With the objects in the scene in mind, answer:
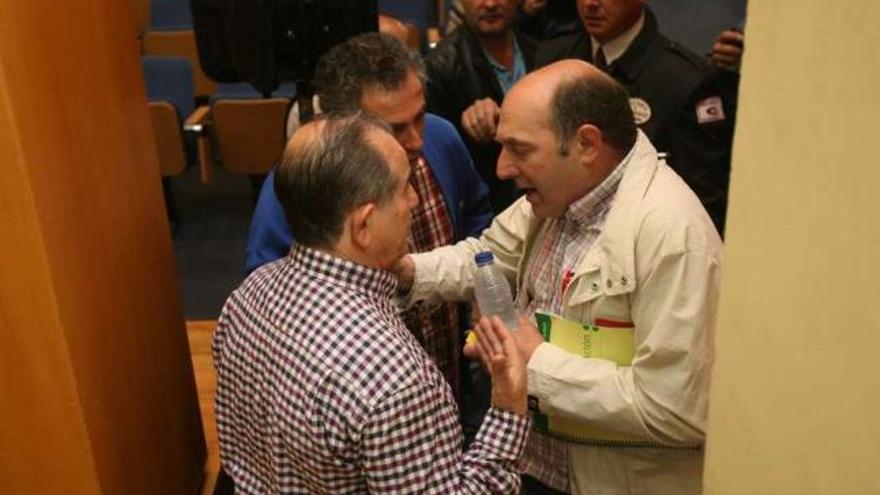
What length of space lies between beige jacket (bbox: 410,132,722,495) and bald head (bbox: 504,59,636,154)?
0.06 m

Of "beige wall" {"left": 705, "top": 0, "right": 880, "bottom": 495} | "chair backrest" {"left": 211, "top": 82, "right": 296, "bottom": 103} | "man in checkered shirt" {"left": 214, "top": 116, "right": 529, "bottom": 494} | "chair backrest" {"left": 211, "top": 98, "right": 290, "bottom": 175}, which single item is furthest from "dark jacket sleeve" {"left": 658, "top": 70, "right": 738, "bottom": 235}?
"chair backrest" {"left": 211, "top": 82, "right": 296, "bottom": 103}

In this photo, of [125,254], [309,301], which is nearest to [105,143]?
[125,254]

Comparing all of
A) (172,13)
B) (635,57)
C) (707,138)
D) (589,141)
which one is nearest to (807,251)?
(589,141)

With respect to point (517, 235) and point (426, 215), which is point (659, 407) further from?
point (426, 215)

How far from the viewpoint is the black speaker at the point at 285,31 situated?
2523 mm

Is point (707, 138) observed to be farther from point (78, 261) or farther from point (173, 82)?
point (173, 82)

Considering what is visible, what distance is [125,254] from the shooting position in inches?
62.9

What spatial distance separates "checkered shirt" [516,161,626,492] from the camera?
1548mm

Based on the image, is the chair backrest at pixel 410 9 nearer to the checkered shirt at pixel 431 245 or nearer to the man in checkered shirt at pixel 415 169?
the man in checkered shirt at pixel 415 169

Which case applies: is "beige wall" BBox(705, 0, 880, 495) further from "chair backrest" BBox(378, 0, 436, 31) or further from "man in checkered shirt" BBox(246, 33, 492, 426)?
"chair backrest" BBox(378, 0, 436, 31)

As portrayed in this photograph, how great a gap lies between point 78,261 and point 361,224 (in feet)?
1.55

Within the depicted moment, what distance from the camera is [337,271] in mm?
1259

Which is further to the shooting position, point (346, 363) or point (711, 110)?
point (711, 110)

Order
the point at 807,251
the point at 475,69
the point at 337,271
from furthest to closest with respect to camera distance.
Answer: the point at 475,69 < the point at 337,271 < the point at 807,251
